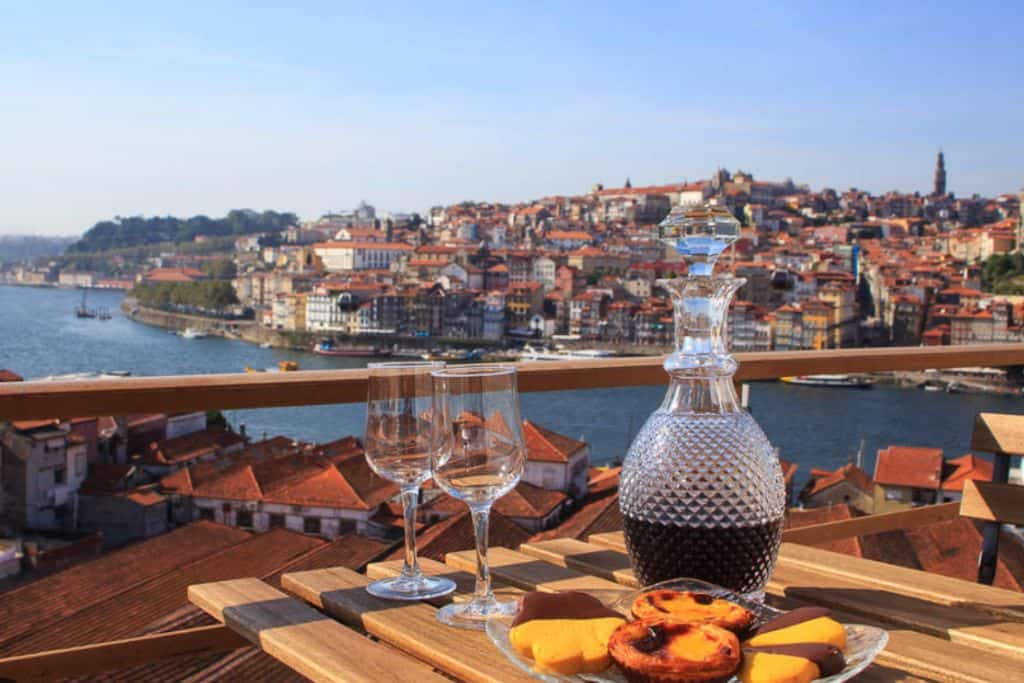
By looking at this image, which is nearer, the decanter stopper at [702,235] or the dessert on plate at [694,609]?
the dessert on plate at [694,609]

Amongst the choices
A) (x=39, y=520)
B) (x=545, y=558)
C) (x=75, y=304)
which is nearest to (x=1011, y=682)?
(x=545, y=558)

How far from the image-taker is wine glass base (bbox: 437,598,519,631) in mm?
501

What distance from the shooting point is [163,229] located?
173ft

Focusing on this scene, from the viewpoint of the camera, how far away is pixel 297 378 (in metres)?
0.84

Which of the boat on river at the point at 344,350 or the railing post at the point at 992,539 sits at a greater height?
the railing post at the point at 992,539

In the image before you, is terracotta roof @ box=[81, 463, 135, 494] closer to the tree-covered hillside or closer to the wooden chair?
the wooden chair

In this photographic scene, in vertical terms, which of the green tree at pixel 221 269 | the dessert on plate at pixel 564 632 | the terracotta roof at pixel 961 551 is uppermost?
the dessert on plate at pixel 564 632

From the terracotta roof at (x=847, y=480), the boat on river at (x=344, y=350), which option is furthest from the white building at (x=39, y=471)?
the boat on river at (x=344, y=350)

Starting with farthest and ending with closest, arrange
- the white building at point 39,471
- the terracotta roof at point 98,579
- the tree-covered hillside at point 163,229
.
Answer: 1. the tree-covered hillside at point 163,229
2. the terracotta roof at point 98,579
3. the white building at point 39,471

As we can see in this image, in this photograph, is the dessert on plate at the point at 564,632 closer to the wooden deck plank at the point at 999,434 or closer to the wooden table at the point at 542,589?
the wooden table at the point at 542,589

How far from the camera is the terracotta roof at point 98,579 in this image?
3.63 meters

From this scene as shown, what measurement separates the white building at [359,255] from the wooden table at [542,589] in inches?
1532

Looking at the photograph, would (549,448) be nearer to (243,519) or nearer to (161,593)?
(243,519)

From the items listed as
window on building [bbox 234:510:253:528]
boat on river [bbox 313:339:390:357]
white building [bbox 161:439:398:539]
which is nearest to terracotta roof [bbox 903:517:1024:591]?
white building [bbox 161:439:398:539]
